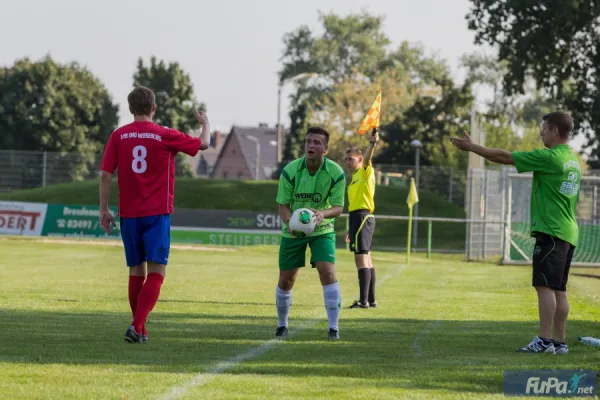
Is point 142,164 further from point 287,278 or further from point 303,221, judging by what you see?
point 287,278

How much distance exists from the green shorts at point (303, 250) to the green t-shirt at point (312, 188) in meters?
0.07

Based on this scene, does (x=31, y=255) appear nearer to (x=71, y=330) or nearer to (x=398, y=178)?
(x=71, y=330)

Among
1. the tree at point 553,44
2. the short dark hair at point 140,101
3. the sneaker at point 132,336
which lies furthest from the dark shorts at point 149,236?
the tree at point 553,44

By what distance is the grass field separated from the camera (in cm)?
727

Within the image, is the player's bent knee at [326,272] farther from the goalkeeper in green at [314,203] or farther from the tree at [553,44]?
the tree at [553,44]

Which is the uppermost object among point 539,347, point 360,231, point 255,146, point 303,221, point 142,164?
point 255,146

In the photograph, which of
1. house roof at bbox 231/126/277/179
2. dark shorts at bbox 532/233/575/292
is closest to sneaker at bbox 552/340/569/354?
dark shorts at bbox 532/233/575/292

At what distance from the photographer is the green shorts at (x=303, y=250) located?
1059 centimetres

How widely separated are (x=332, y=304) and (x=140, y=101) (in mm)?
2506

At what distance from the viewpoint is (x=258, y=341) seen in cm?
1010

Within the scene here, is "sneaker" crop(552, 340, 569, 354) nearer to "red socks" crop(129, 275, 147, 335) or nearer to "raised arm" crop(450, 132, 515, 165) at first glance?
"raised arm" crop(450, 132, 515, 165)

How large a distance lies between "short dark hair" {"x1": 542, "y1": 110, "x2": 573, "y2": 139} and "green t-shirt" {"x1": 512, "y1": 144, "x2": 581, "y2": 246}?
11cm

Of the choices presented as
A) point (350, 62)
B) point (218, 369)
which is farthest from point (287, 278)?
point (350, 62)

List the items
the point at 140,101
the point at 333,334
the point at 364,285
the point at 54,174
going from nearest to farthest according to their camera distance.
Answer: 1. the point at 140,101
2. the point at 333,334
3. the point at 364,285
4. the point at 54,174
